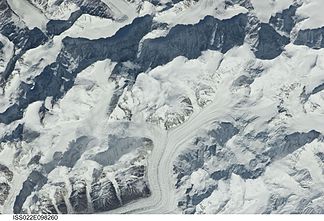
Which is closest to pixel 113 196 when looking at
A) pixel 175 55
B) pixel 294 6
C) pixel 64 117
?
pixel 64 117

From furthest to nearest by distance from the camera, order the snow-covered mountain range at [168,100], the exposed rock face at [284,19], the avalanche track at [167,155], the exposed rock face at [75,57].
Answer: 1. the exposed rock face at [284,19]
2. the exposed rock face at [75,57]
3. the snow-covered mountain range at [168,100]
4. the avalanche track at [167,155]

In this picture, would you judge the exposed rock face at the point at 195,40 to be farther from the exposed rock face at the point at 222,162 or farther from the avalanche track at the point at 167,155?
the exposed rock face at the point at 222,162

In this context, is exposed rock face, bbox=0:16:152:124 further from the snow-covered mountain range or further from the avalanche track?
the avalanche track

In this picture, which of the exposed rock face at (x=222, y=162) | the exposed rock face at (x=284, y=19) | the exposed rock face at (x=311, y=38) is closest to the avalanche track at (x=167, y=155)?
the exposed rock face at (x=222, y=162)

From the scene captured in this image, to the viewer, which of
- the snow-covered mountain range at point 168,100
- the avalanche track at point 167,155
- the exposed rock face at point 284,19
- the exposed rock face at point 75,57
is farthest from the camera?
the exposed rock face at point 284,19

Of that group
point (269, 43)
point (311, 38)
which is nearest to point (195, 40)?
point (269, 43)

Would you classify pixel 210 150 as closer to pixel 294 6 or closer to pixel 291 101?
pixel 291 101

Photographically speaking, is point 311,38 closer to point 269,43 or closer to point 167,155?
point 269,43
